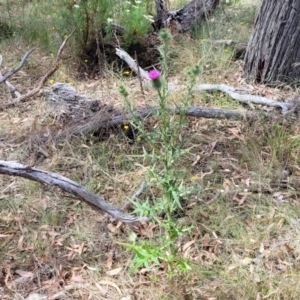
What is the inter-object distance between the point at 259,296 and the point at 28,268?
45.5 inches

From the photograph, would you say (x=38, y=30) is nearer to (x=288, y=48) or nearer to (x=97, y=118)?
(x=97, y=118)

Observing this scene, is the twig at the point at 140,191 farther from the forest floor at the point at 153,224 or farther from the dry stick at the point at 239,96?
the dry stick at the point at 239,96

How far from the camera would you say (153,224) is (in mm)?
2484

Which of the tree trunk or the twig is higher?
the tree trunk

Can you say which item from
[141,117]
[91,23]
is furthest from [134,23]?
[141,117]

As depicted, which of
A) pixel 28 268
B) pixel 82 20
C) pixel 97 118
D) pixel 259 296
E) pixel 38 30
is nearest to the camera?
pixel 259 296

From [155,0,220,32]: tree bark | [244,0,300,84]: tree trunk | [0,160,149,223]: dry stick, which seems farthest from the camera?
[155,0,220,32]: tree bark

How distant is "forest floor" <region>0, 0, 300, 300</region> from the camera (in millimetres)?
2191

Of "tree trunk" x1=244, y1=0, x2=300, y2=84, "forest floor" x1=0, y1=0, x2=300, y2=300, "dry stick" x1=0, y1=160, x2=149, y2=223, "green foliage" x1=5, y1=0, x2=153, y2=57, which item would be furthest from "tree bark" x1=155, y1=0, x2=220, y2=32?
"dry stick" x1=0, y1=160, x2=149, y2=223

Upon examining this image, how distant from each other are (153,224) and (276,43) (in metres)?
2.08

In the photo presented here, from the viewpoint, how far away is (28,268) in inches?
93.3

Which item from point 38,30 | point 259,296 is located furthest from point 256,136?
point 38,30

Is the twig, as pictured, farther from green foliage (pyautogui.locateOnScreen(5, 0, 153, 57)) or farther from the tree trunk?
green foliage (pyautogui.locateOnScreen(5, 0, 153, 57))

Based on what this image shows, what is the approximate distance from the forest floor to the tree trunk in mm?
140
